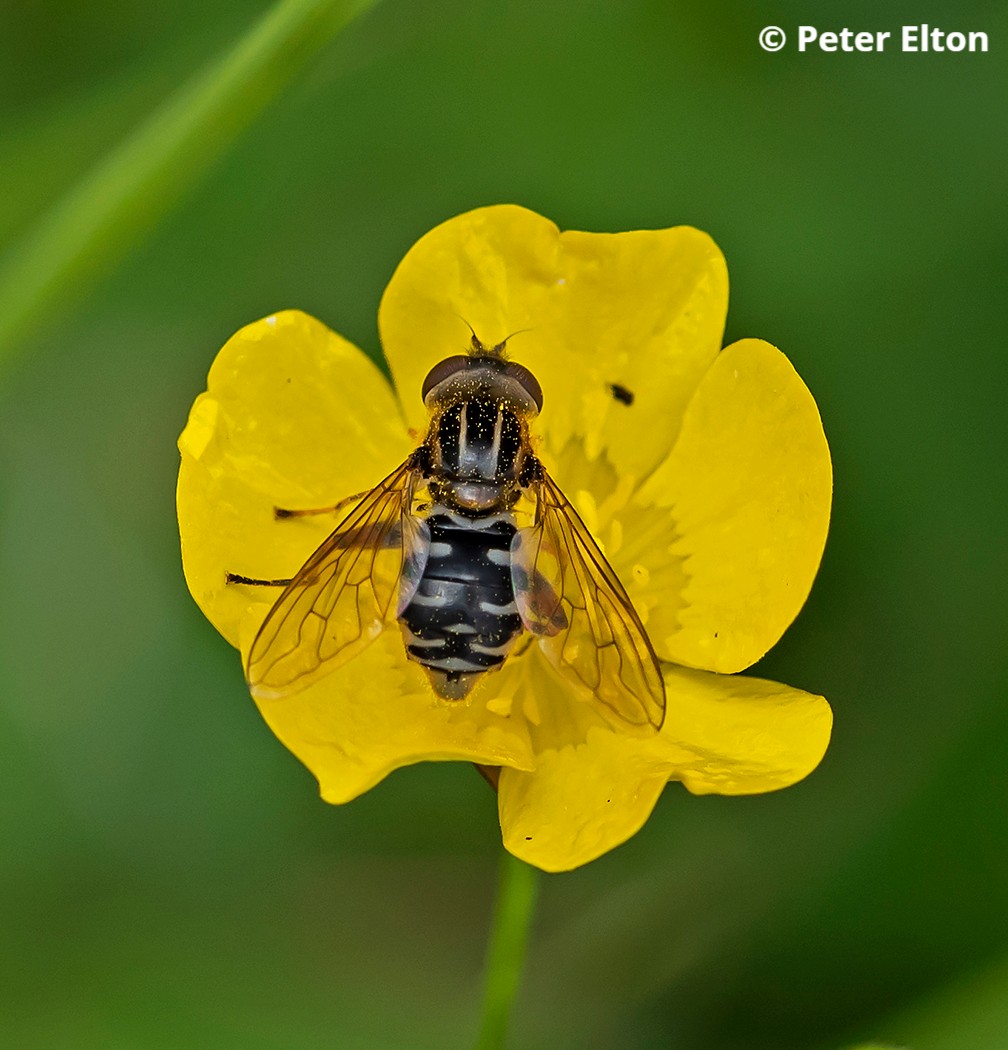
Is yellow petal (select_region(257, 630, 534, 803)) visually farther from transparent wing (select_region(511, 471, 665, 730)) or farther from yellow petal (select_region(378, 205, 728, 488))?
yellow petal (select_region(378, 205, 728, 488))

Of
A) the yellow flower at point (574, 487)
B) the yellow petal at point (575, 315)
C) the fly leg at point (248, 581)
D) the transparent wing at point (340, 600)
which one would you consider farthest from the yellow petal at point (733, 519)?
the fly leg at point (248, 581)

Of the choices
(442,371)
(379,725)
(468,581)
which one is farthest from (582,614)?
(442,371)

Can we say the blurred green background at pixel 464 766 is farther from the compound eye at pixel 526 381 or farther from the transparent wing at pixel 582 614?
the transparent wing at pixel 582 614

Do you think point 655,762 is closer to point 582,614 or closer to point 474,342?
point 582,614

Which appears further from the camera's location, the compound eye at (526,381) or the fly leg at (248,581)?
the compound eye at (526,381)

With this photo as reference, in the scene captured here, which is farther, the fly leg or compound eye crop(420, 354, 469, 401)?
compound eye crop(420, 354, 469, 401)

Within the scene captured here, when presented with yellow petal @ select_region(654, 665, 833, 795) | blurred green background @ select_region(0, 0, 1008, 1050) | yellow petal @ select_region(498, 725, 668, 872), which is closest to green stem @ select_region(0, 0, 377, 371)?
blurred green background @ select_region(0, 0, 1008, 1050)
